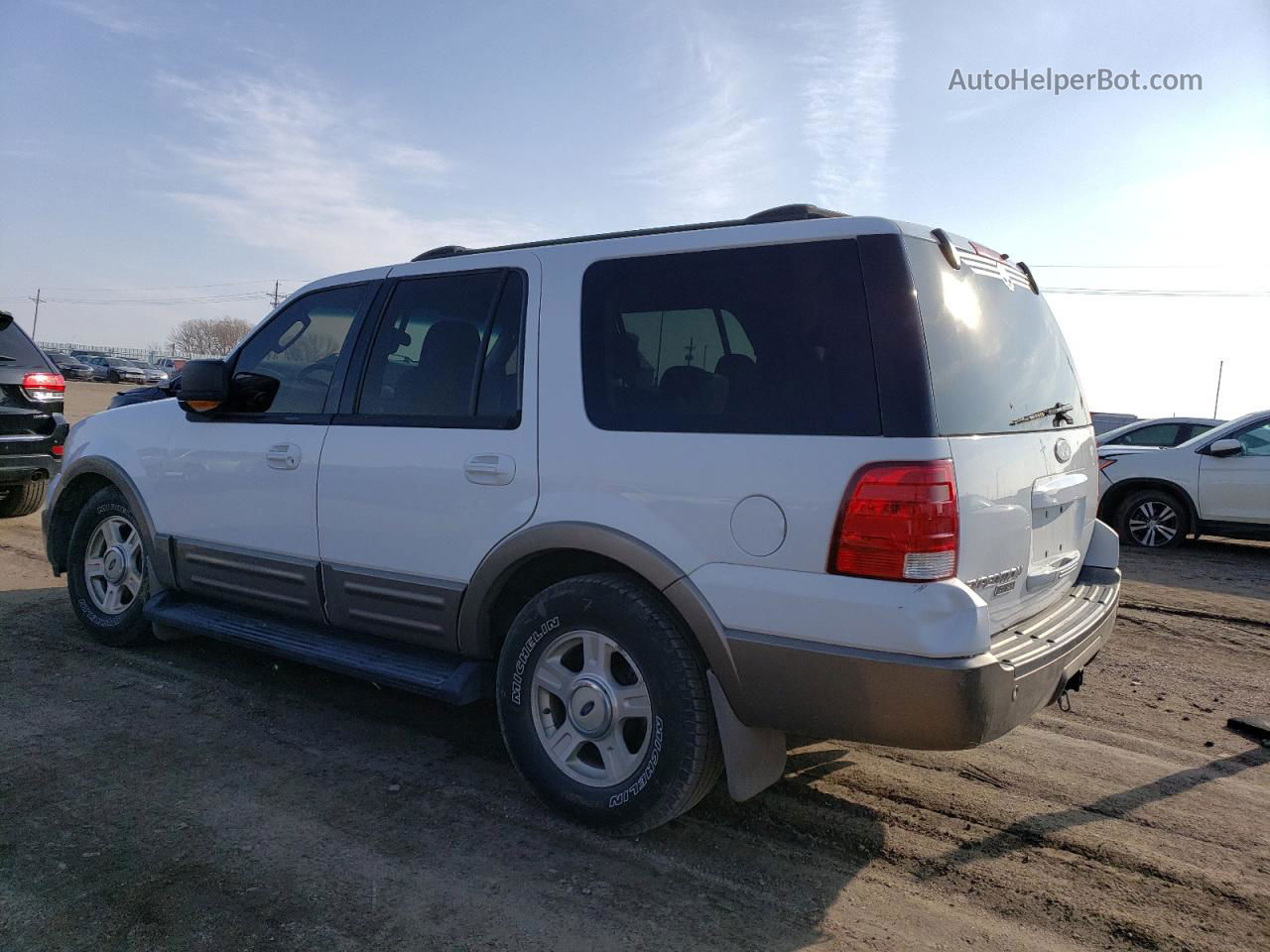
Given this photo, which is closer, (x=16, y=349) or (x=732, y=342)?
(x=732, y=342)

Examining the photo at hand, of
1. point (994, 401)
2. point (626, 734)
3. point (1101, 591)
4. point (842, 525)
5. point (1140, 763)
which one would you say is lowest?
point (1140, 763)

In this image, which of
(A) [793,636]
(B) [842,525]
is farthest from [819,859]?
(B) [842,525]

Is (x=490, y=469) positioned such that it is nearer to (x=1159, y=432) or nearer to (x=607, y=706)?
(x=607, y=706)

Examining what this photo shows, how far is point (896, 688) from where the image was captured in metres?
2.59

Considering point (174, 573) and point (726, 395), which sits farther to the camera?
point (174, 573)

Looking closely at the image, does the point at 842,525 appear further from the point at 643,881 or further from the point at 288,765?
the point at 288,765

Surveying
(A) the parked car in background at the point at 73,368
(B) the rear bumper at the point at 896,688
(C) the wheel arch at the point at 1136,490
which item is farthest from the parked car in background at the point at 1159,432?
(A) the parked car in background at the point at 73,368

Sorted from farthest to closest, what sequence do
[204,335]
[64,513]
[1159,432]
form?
[204,335]
[1159,432]
[64,513]

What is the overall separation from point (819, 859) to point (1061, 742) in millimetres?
1697

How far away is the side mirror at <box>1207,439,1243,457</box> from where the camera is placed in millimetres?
9445

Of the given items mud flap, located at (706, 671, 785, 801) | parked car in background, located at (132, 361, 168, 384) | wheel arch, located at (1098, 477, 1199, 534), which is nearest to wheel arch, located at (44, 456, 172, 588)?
mud flap, located at (706, 671, 785, 801)

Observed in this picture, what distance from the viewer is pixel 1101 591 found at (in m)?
3.64

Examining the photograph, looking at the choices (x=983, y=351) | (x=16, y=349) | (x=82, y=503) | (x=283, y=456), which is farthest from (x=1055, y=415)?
(x=16, y=349)

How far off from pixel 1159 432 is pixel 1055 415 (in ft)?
33.7
